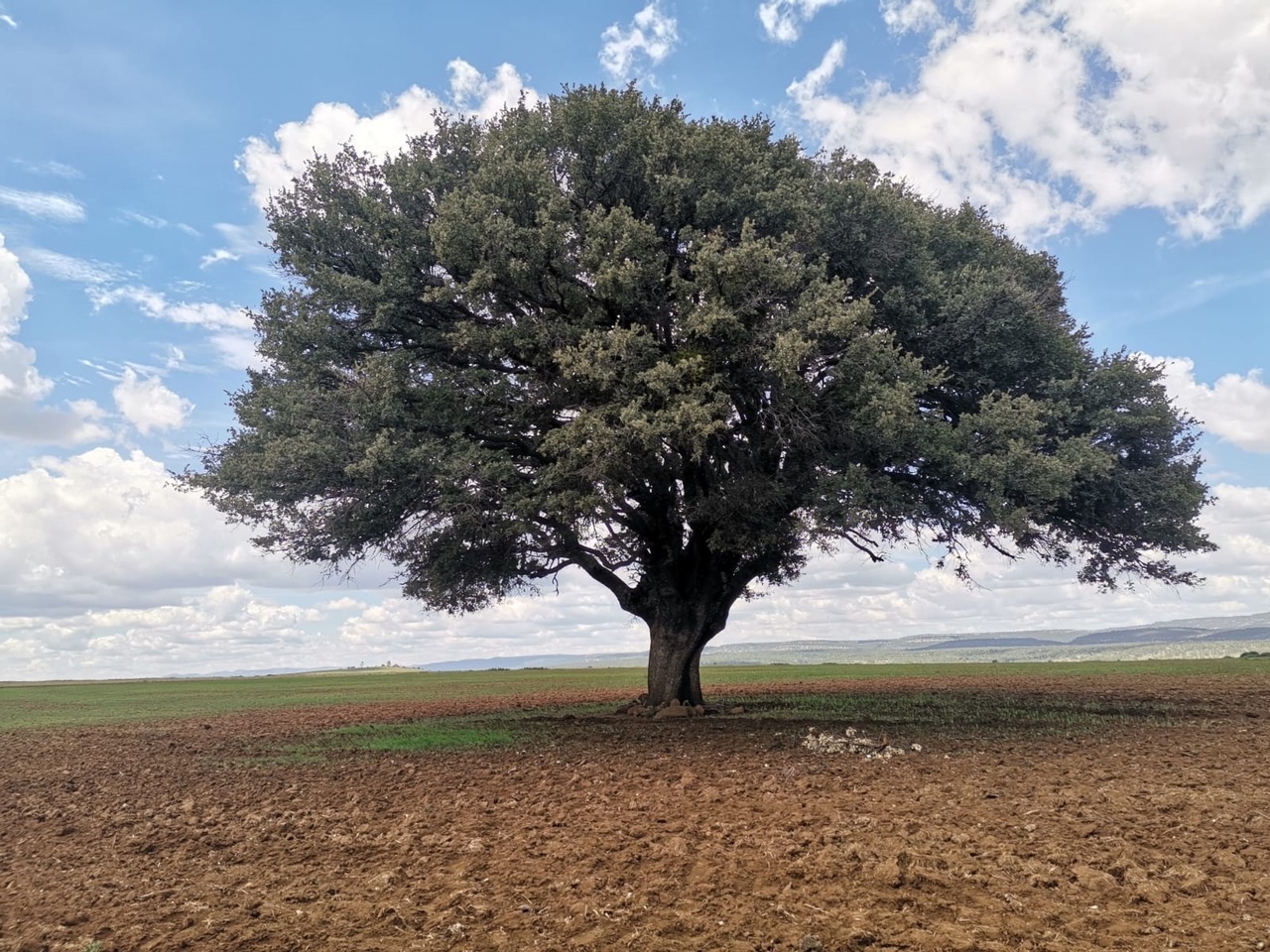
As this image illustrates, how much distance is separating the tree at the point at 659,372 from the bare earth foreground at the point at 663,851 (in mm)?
5500

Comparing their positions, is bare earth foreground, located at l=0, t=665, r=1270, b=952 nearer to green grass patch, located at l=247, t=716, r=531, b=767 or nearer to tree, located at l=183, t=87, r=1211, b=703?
green grass patch, located at l=247, t=716, r=531, b=767

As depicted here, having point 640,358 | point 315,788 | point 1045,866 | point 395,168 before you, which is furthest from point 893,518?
point 395,168

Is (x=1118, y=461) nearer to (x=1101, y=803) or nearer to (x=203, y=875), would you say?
(x=1101, y=803)

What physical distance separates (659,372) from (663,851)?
9.02m

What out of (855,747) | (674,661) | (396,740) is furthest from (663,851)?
(674,661)

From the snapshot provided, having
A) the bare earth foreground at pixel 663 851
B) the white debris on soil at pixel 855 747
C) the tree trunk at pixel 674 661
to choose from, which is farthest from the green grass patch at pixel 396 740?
the white debris on soil at pixel 855 747

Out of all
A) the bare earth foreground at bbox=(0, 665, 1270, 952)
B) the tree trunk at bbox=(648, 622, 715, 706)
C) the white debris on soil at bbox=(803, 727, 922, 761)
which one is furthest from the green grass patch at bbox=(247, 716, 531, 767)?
the white debris on soil at bbox=(803, 727, 922, 761)

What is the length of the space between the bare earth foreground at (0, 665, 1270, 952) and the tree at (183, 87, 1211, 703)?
18.0ft

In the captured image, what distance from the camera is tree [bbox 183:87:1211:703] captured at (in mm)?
16672

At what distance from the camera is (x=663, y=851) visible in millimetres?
8797

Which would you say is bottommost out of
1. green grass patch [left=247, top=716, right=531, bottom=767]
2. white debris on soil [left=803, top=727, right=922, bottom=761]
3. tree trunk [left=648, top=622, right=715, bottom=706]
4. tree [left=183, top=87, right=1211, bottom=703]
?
green grass patch [left=247, top=716, right=531, bottom=767]

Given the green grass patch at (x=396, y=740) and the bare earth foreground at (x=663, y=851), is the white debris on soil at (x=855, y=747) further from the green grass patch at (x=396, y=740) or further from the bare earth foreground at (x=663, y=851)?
the green grass patch at (x=396, y=740)

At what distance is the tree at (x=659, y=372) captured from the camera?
16.7 metres

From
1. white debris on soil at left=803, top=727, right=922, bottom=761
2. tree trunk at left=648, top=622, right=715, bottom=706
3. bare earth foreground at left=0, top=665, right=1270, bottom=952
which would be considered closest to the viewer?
bare earth foreground at left=0, top=665, right=1270, bottom=952
